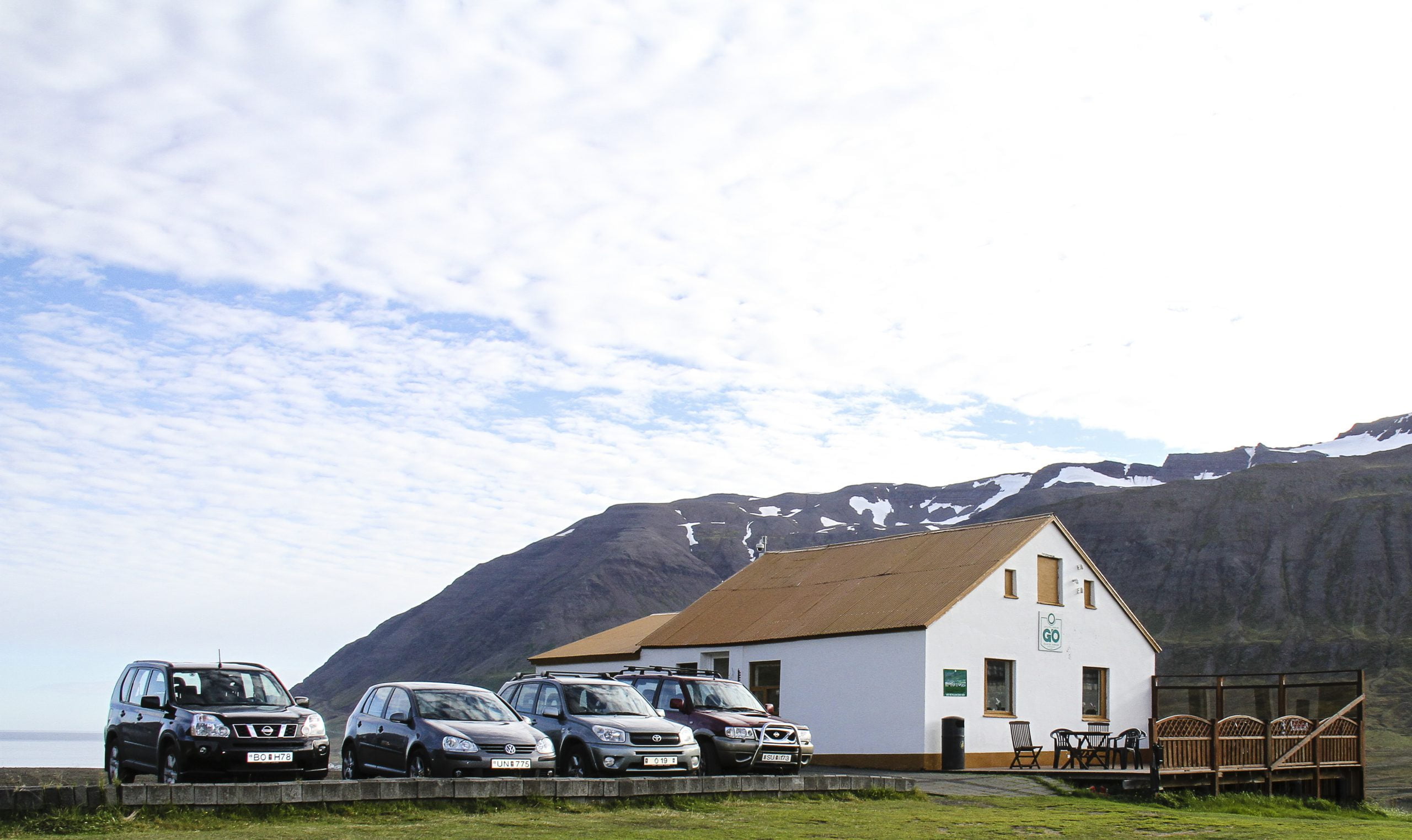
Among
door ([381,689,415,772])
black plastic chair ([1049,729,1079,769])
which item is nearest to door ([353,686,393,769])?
door ([381,689,415,772])

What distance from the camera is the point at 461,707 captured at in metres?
17.9

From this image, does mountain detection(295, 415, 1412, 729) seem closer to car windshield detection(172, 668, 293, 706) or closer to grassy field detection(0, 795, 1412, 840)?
grassy field detection(0, 795, 1412, 840)

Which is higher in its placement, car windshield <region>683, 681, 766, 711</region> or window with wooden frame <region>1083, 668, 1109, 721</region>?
car windshield <region>683, 681, 766, 711</region>

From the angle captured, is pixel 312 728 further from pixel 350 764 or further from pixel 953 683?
pixel 953 683

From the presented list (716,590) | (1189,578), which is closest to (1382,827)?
(716,590)

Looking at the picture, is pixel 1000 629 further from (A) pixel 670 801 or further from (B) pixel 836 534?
(B) pixel 836 534

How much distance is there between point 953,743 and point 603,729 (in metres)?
12.5

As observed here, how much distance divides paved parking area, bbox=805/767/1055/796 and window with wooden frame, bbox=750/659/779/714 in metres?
6.00

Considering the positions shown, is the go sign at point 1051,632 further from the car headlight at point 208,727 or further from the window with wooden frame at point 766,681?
the car headlight at point 208,727

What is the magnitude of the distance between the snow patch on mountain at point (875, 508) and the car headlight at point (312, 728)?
167519 millimetres

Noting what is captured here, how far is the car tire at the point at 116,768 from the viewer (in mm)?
17656

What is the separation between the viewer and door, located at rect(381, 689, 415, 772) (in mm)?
17234

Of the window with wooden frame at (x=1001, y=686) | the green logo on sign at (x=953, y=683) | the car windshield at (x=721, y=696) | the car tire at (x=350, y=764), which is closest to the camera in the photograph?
the car tire at (x=350, y=764)

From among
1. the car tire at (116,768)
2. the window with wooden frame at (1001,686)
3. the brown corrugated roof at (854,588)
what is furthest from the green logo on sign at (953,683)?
the car tire at (116,768)
